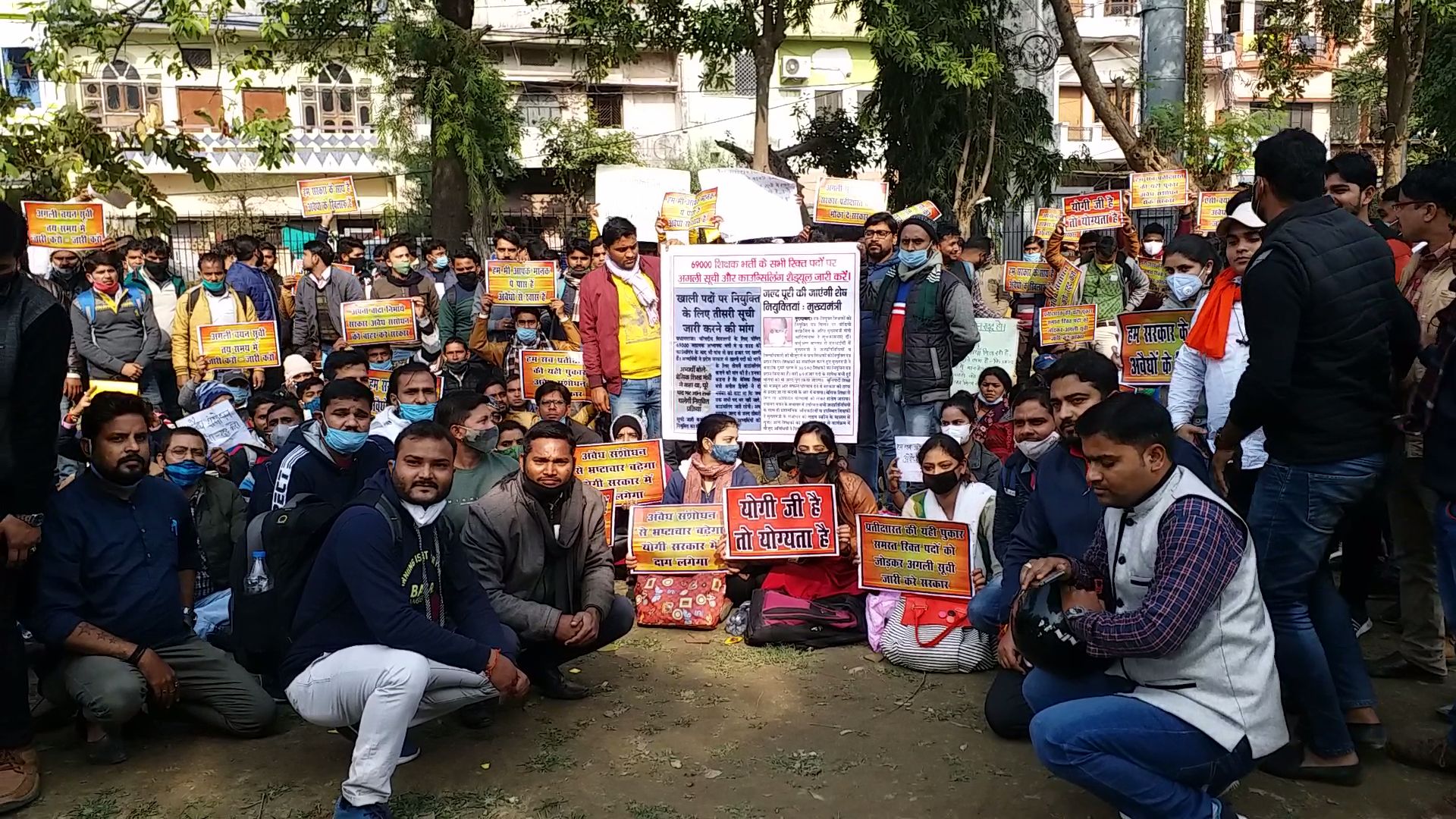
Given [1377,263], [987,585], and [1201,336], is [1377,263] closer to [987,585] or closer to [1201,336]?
[1201,336]

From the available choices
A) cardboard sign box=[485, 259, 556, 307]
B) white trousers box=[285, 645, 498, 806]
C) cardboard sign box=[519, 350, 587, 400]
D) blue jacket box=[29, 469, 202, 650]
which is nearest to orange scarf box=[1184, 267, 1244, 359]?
white trousers box=[285, 645, 498, 806]

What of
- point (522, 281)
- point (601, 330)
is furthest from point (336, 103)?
point (601, 330)

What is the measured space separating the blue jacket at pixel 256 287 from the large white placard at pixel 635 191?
15552 mm

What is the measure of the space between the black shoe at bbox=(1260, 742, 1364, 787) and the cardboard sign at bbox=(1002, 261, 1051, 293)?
23.1 ft

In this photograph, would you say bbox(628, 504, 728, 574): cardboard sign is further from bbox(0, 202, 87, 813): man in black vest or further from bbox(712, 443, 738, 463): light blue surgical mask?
bbox(0, 202, 87, 813): man in black vest

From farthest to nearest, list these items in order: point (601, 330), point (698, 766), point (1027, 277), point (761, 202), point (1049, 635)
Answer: point (761, 202) < point (1027, 277) < point (601, 330) < point (698, 766) < point (1049, 635)

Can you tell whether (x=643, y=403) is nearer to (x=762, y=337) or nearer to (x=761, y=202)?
(x=762, y=337)

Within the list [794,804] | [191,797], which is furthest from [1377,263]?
[191,797]

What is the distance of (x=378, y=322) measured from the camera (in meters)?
9.30

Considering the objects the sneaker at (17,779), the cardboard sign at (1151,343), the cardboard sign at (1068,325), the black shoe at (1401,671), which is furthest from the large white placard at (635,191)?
the sneaker at (17,779)

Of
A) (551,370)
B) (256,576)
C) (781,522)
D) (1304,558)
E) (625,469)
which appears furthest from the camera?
(551,370)

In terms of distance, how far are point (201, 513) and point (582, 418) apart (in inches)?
129

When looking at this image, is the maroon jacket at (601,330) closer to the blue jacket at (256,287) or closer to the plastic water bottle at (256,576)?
the plastic water bottle at (256,576)

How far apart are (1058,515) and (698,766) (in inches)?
68.5
